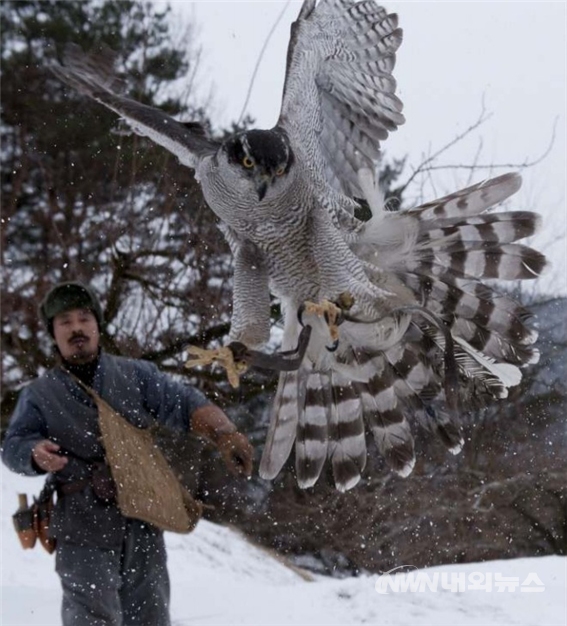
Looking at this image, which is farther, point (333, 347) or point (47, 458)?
point (333, 347)

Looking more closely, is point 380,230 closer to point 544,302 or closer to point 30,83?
point 544,302

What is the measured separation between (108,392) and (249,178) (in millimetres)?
979

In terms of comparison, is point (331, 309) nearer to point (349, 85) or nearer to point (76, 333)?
point (76, 333)

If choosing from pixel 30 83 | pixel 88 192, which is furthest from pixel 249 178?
pixel 30 83

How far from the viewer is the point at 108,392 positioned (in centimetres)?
367

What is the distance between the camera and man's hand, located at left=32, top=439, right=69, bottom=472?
3369 mm

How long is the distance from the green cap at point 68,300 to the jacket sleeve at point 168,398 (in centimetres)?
31

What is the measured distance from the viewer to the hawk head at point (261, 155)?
10.7 ft

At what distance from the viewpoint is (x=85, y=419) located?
11.9 feet

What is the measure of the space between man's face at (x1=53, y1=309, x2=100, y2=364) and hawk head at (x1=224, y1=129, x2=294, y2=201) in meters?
0.81

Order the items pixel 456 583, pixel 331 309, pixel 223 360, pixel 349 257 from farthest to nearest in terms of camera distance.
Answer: pixel 456 583
pixel 349 257
pixel 331 309
pixel 223 360

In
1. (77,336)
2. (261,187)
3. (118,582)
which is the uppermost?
(261,187)

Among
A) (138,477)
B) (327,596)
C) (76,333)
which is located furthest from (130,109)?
(327,596)

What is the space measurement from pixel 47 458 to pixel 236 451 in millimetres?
666
